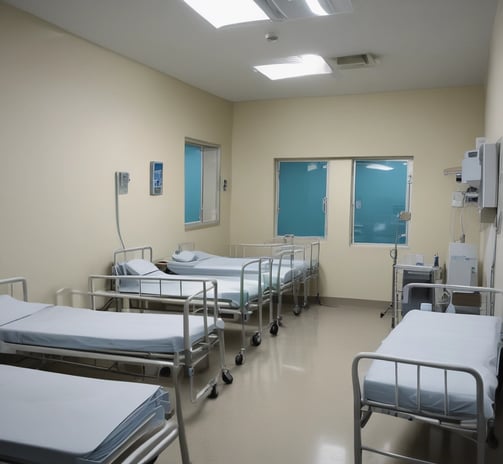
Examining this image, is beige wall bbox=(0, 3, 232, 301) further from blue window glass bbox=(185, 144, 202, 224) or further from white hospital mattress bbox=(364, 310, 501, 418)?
white hospital mattress bbox=(364, 310, 501, 418)

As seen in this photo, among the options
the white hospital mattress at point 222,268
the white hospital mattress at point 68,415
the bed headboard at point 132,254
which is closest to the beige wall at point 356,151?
the white hospital mattress at point 222,268

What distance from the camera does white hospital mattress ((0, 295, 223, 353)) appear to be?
288 cm

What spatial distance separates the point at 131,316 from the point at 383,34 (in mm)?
3039

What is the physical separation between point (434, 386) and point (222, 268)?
126 inches

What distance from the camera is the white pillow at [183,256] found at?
5.14 metres

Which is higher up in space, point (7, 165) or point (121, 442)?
point (7, 165)

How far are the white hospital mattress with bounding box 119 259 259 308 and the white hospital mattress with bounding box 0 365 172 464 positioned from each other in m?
1.88

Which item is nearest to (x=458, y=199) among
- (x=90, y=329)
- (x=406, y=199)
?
(x=406, y=199)

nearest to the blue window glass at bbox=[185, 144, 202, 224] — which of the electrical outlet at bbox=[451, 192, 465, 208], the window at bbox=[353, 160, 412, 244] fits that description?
the window at bbox=[353, 160, 412, 244]

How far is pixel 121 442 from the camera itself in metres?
1.81

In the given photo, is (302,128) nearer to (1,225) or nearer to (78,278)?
(78,278)

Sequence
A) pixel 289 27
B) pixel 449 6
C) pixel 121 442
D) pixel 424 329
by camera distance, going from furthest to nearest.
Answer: pixel 289 27, pixel 449 6, pixel 424 329, pixel 121 442

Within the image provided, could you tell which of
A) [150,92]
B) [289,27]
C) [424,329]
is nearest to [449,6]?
[289,27]

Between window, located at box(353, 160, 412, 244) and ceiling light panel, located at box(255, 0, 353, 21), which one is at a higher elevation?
ceiling light panel, located at box(255, 0, 353, 21)
